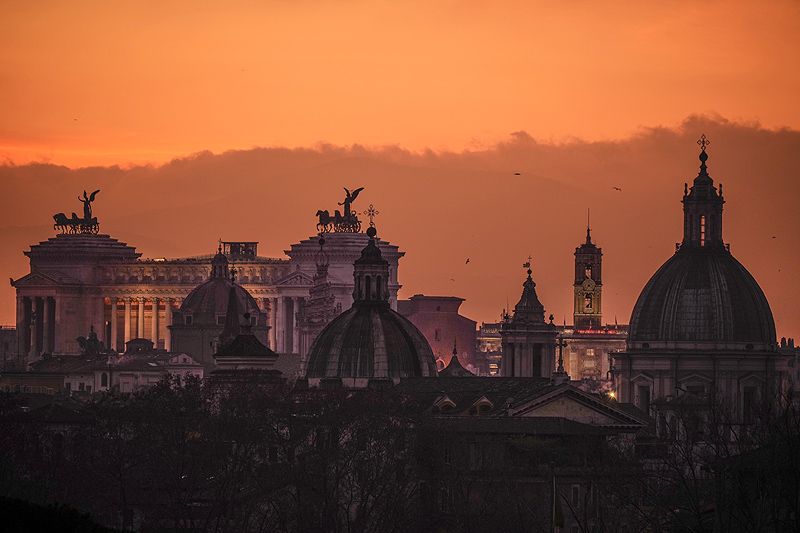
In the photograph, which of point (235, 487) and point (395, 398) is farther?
point (395, 398)

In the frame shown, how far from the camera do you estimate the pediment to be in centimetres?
17800

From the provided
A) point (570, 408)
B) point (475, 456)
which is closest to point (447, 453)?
point (475, 456)

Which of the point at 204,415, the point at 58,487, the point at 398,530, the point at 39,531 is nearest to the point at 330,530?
the point at 398,530

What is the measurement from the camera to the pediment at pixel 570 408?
17800cm

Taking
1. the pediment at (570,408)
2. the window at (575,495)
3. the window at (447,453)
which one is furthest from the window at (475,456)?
the pediment at (570,408)

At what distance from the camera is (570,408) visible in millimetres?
177875

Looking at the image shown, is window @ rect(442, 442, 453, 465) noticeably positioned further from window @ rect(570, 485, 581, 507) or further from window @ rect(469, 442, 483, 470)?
window @ rect(570, 485, 581, 507)

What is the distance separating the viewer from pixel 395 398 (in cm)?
18400

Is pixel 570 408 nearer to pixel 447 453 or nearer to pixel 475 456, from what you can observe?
pixel 475 456

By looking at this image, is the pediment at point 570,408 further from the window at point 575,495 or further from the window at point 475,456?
the window at point 575,495

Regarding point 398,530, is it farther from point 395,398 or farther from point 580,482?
point 395,398

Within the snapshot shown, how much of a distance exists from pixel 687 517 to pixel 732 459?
10.4 ft

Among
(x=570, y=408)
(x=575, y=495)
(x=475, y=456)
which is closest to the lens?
(x=575, y=495)

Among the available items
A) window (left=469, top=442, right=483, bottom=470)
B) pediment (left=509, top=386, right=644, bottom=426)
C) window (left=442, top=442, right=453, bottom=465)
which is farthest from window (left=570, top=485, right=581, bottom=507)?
pediment (left=509, top=386, right=644, bottom=426)
